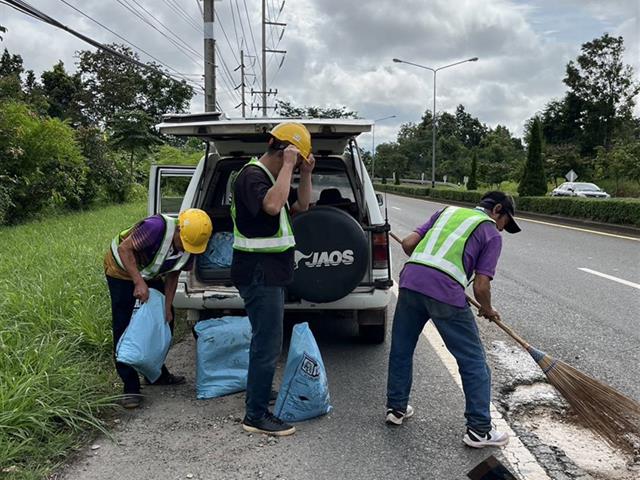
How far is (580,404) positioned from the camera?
3.29 metres

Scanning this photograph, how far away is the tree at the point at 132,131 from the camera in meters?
21.0

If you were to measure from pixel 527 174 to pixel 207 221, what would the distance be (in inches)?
901

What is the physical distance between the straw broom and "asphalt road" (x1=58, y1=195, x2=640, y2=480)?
59cm

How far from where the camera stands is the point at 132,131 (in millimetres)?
20953

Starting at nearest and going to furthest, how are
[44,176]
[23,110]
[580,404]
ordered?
1. [580,404]
2. [23,110]
3. [44,176]

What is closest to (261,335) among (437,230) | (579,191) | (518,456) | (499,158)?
(437,230)

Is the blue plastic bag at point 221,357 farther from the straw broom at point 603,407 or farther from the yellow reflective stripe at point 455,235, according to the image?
the straw broom at point 603,407

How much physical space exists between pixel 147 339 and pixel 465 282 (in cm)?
199

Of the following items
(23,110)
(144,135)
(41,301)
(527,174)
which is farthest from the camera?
(527,174)

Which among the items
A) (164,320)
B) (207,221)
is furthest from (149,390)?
(207,221)

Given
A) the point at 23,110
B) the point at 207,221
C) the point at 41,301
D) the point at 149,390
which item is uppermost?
the point at 23,110

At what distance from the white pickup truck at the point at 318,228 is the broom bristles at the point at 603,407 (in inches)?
56.1

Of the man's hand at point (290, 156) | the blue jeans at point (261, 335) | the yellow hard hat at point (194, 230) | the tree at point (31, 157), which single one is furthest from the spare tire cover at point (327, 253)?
the tree at point (31, 157)

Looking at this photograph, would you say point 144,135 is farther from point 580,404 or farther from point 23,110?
point 580,404
